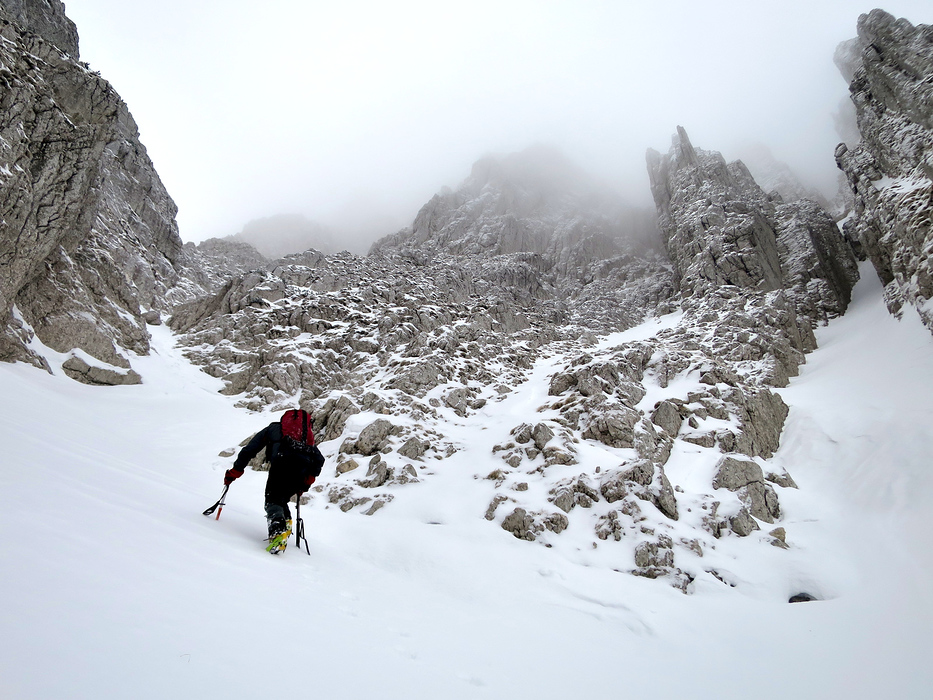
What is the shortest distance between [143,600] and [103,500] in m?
2.18

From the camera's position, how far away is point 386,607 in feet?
13.1

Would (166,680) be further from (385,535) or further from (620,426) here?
(620,426)

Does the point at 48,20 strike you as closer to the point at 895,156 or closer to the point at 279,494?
the point at 279,494

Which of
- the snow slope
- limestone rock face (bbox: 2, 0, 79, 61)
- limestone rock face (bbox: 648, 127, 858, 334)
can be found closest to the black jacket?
the snow slope

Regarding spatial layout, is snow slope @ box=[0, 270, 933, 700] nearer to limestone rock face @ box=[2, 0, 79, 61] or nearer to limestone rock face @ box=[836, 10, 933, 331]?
limestone rock face @ box=[836, 10, 933, 331]

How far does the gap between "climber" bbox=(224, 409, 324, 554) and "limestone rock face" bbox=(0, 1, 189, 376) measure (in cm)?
1649

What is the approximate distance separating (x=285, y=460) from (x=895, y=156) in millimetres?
42765

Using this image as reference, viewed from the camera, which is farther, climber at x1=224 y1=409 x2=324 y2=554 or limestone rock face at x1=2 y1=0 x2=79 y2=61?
limestone rock face at x1=2 y1=0 x2=79 y2=61

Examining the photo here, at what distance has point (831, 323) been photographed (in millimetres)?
36344

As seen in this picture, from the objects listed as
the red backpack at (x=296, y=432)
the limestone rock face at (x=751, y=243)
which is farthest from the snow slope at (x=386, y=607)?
the limestone rock face at (x=751, y=243)

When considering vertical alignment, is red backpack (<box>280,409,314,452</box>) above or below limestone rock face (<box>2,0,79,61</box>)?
below

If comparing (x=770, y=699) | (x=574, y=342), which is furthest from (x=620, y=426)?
(x=574, y=342)

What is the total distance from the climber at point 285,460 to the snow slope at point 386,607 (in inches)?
22.0

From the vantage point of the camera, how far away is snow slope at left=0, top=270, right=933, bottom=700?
5.39ft
